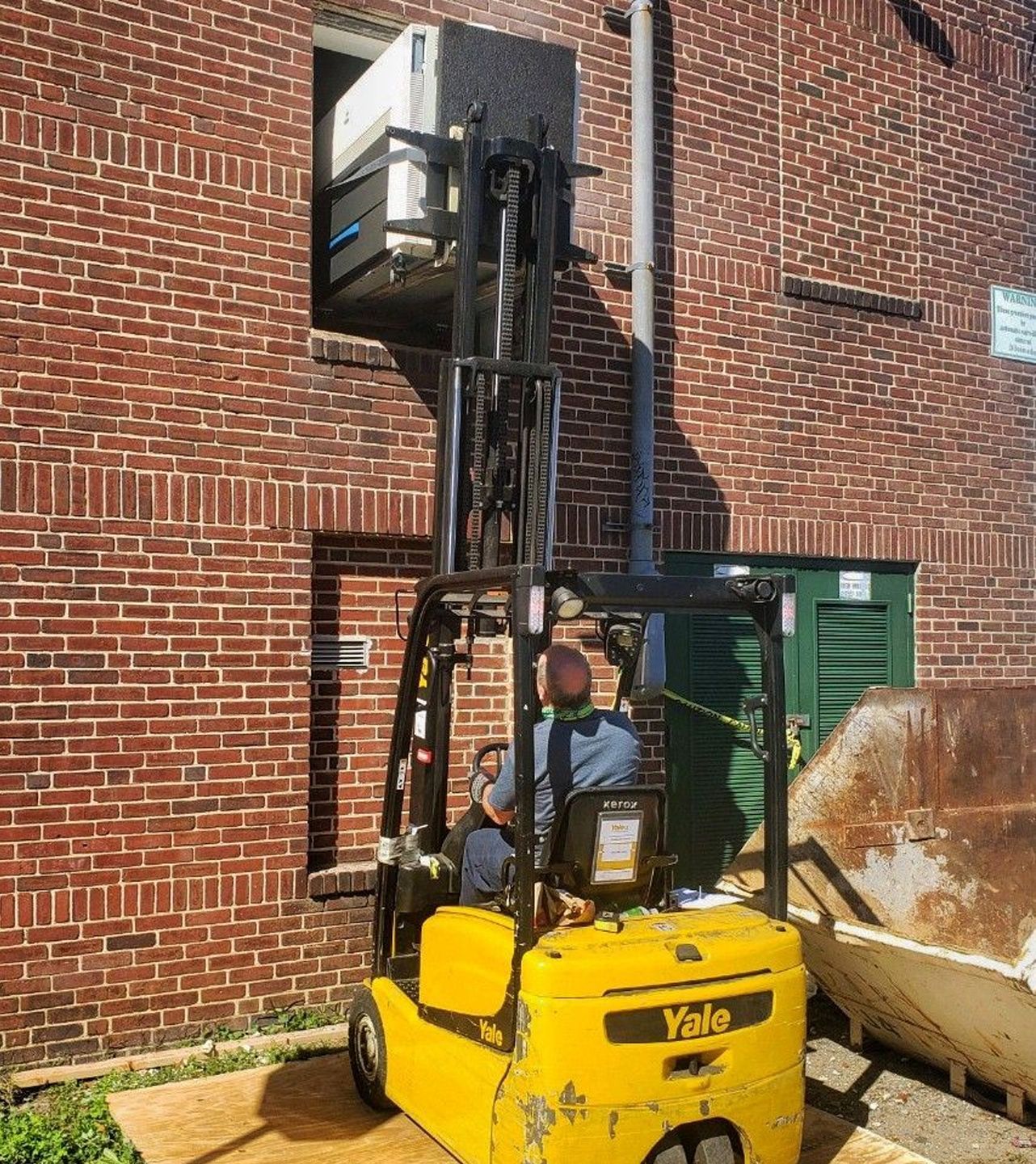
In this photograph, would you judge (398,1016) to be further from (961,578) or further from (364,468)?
(961,578)

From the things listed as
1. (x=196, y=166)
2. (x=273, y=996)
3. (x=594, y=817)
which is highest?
(x=196, y=166)

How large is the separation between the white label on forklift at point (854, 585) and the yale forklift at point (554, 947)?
151 inches

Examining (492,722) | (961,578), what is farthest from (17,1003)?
(961,578)

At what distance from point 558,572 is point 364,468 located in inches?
128

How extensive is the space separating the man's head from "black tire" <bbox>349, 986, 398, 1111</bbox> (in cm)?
169

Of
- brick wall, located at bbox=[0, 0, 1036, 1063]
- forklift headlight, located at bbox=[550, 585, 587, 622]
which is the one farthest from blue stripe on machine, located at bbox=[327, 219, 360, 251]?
forklift headlight, located at bbox=[550, 585, 587, 622]

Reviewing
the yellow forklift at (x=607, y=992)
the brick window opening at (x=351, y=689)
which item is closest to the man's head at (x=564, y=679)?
the yellow forklift at (x=607, y=992)

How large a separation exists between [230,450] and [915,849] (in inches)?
168

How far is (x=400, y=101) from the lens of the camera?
22.5 feet

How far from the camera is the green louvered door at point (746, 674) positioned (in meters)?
8.69

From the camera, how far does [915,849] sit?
7246 millimetres

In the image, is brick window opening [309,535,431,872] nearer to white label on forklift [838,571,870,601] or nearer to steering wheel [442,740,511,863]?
steering wheel [442,740,511,863]

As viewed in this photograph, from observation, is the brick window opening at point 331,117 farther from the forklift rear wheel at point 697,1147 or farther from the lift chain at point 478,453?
the forklift rear wheel at point 697,1147

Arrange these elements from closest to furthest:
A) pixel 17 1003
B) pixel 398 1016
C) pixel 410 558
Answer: pixel 398 1016, pixel 17 1003, pixel 410 558
